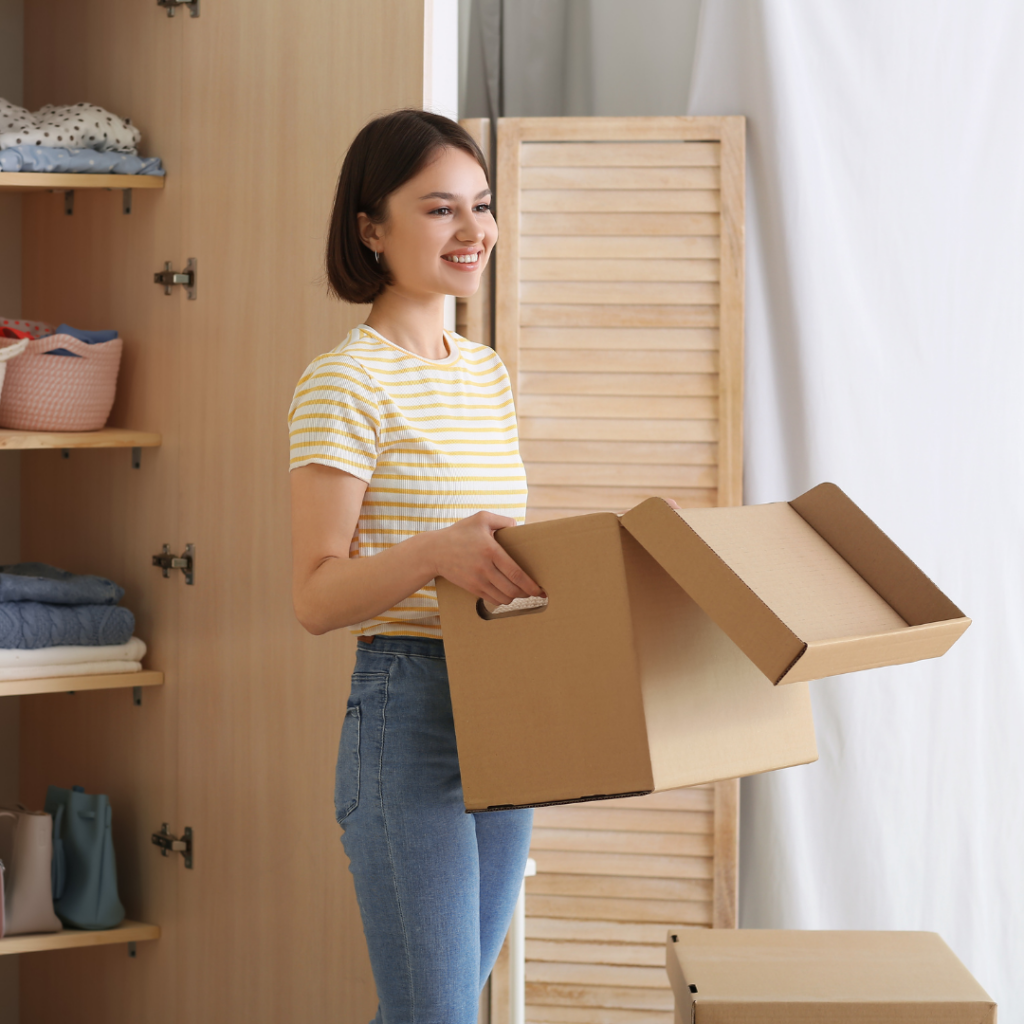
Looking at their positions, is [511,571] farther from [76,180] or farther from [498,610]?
[76,180]

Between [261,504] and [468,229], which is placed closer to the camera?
[468,229]

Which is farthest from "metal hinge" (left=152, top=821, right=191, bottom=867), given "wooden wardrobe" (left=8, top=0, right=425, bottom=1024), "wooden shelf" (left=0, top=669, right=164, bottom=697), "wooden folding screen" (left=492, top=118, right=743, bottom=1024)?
"wooden folding screen" (left=492, top=118, right=743, bottom=1024)

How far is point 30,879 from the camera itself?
5.99 feet

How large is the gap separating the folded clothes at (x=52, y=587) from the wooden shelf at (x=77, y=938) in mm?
520

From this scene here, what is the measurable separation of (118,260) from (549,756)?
1.41 meters

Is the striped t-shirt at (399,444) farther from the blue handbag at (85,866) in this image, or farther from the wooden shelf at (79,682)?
the blue handbag at (85,866)

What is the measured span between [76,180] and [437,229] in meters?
0.98

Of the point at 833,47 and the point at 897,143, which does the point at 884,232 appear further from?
the point at 833,47

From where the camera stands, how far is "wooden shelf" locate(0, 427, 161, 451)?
5.89 ft

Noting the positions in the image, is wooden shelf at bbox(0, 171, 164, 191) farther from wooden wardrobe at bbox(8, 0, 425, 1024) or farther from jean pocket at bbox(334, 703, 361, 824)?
jean pocket at bbox(334, 703, 361, 824)

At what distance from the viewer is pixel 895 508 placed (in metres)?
2.00

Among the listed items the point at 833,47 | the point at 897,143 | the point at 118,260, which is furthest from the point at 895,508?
the point at 118,260

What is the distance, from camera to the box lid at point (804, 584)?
0.83 meters

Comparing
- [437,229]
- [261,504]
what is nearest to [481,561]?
[437,229]
